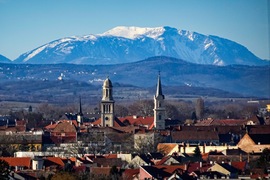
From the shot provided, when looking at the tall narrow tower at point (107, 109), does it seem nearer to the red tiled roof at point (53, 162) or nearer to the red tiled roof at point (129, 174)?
the red tiled roof at point (53, 162)

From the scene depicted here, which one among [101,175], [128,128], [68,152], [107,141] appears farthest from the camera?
[128,128]

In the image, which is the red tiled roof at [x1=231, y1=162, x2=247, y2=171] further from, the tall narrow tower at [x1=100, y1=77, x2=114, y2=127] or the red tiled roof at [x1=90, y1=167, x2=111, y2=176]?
the tall narrow tower at [x1=100, y1=77, x2=114, y2=127]

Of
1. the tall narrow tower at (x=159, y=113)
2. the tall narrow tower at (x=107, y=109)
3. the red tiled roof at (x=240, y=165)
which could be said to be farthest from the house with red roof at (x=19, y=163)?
the tall narrow tower at (x=107, y=109)

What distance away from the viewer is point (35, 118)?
112062 mm

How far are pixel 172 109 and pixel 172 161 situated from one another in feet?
237

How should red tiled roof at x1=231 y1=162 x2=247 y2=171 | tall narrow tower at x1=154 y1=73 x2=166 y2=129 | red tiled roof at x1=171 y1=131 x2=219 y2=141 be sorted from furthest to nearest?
tall narrow tower at x1=154 y1=73 x2=166 y2=129
red tiled roof at x1=171 y1=131 x2=219 y2=141
red tiled roof at x1=231 y1=162 x2=247 y2=171

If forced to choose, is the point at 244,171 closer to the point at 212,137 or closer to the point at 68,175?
the point at 68,175

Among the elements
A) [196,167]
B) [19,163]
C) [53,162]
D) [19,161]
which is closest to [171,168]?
[196,167]

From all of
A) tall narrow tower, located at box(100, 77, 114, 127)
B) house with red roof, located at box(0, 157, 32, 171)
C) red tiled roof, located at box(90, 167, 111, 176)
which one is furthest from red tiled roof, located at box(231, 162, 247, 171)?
tall narrow tower, located at box(100, 77, 114, 127)

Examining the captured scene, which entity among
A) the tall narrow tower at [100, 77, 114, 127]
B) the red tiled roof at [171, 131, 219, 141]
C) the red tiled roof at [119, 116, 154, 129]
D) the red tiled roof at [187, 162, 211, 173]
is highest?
the tall narrow tower at [100, 77, 114, 127]

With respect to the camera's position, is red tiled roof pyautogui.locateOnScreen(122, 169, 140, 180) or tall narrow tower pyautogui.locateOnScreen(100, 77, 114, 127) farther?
tall narrow tower pyautogui.locateOnScreen(100, 77, 114, 127)

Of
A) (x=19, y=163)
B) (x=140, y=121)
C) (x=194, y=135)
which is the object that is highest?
(x=140, y=121)

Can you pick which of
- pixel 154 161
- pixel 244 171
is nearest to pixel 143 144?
pixel 154 161

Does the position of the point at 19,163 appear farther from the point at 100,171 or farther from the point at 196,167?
the point at 196,167
